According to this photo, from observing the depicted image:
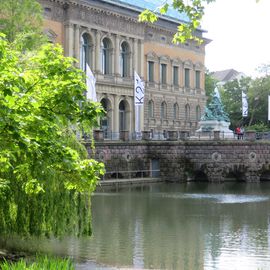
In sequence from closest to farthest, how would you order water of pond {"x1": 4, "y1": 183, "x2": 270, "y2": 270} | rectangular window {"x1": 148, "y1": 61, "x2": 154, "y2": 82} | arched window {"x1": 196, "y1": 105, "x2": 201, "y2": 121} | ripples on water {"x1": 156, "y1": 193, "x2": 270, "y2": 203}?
1. water of pond {"x1": 4, "y1": 183, "x2": 270, "y2": 270}
2. ripples on water {"x1": 156, "y1": 193, "x2": 270, "y2": 203}
3. rectangular window {"x1": 148, "y1": 61, "x2": 154, "y2": 82}
4. arched window {"x1": 196, "y1": 105, "x2": 201, "y2": 121}

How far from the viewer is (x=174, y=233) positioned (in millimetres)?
22125

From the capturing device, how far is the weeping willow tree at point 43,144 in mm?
9719

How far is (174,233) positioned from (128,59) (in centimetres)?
3931

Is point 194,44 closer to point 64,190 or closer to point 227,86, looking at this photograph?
point 227,86

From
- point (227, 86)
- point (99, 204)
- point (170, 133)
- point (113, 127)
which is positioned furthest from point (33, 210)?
point (227, 86)

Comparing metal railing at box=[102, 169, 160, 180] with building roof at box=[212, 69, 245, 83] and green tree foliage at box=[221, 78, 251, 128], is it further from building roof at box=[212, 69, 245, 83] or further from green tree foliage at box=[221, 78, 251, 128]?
building roof at box=[212, 69, 245, 83]

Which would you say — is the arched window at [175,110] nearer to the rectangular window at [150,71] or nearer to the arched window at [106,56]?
the rectangular window at [150,71]

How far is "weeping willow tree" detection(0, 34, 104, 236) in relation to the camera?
31.9 ft

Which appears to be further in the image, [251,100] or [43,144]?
[251,100]

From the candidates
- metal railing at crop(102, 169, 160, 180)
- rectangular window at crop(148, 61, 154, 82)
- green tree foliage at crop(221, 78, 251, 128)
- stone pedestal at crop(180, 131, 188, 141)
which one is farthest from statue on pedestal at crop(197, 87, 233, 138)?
green tree foliage at crop(221, 78, 251, 128)

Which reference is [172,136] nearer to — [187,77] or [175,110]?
[175,110]

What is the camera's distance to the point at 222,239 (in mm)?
20891

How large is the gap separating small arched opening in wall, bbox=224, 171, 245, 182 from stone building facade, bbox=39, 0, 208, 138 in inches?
324

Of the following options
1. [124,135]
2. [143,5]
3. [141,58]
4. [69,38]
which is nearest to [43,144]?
[124,135]
